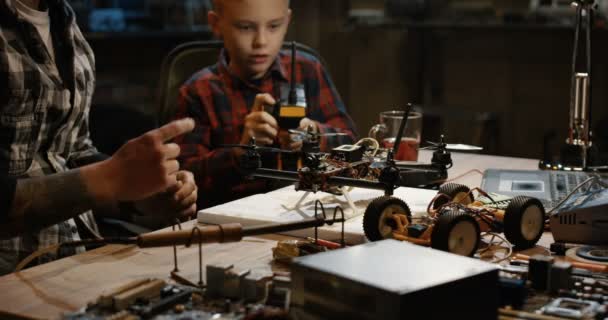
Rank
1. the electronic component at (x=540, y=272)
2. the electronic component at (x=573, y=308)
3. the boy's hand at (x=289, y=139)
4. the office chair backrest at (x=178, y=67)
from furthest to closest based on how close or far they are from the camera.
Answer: the office chair backrest at (x=178, y=67)
the boy's hand at (x=289, y=139)
the electronic component at (x=540, y=272)
the electronic component at (x=573, y=308)

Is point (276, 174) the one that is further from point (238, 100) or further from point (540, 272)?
point (238, 100)

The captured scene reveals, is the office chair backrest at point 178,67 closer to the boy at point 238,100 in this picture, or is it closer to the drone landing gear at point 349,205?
the boy at point 238,100

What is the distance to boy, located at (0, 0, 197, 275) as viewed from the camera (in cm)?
144

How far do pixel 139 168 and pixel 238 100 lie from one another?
40.2 inches

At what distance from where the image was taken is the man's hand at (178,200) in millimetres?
1734

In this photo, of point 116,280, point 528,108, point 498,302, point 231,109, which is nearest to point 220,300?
point 116,280

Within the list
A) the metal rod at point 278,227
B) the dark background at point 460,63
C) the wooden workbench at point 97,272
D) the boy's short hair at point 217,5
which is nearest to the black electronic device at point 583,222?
the wooden workbench at point 97,272

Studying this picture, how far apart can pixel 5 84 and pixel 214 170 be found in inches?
27.9

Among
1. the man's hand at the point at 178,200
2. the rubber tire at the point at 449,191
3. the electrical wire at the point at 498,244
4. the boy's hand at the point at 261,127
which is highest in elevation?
the boy's hand at the point at 261,127

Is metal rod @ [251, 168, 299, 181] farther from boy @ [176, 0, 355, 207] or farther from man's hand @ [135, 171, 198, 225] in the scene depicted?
boy @ [176, 0, 355, 207]

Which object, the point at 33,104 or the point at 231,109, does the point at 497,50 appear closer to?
the point at 231,109

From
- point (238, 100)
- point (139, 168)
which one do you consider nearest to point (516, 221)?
point (139, 168)

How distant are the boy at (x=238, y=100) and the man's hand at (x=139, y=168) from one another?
0.68 metres

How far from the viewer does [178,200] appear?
68.4 inches
